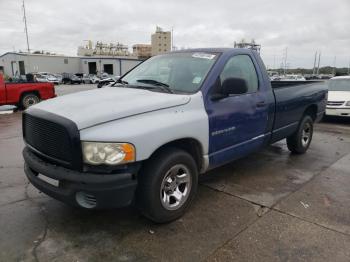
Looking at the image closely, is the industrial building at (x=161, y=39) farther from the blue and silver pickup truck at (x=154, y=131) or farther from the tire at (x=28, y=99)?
the blue and silver pickup truck at (x=154, y=131)

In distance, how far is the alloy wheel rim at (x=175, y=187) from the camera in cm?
328

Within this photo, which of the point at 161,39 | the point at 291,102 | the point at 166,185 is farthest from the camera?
the point at 161,39

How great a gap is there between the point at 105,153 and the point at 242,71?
2396 millimetres

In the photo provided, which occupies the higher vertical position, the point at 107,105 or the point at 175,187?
the point at 107,105

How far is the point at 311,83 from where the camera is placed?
621 cm

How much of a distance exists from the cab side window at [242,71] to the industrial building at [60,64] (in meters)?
61.3

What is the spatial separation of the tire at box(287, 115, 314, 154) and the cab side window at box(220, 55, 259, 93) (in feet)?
6.22

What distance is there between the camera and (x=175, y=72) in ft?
13.2

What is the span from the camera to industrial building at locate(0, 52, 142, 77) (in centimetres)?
6031

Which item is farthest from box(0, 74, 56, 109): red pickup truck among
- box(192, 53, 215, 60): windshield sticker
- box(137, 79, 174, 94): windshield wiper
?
box(192, 53, 215, 60): windshield sticker

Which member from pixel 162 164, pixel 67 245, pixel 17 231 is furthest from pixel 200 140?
pixel 17 231

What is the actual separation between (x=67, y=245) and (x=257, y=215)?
2063mm

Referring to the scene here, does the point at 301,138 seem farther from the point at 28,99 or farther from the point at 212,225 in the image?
the point at 28,99

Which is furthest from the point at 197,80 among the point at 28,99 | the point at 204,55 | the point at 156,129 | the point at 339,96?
the point at 28,99
